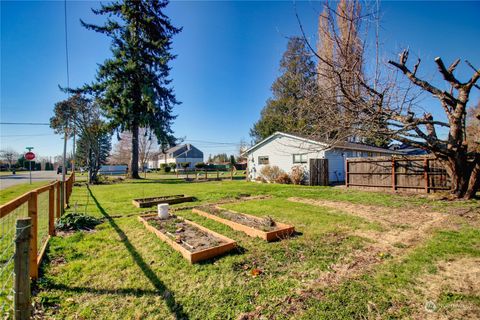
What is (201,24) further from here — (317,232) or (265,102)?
(265,102)

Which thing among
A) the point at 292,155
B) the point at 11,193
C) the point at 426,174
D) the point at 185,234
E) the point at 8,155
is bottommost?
the point at 185,234

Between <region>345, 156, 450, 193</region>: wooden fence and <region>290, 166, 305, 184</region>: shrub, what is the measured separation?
3.11 m

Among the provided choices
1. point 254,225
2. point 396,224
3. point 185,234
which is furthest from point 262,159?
point 185,234

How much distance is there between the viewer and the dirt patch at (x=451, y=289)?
7.29 feet

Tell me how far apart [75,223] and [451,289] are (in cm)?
695

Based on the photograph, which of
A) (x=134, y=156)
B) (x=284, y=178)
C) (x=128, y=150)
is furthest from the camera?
(x=128, y=150)

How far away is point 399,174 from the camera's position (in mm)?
11250

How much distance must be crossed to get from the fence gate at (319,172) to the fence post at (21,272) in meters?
14.7

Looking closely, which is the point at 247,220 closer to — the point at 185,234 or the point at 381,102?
the point at 185,234

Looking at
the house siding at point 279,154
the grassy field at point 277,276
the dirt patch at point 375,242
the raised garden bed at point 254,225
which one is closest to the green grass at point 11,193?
the grassy field at point 277,276

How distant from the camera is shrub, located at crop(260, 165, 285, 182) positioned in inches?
688

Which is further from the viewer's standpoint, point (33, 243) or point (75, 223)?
point (75, 223)

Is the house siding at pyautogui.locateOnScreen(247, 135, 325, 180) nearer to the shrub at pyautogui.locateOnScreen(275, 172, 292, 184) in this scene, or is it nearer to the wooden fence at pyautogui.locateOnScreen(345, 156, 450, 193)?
the shrub at pyautogui.locateOnScreen(275, 172, 292, 184)

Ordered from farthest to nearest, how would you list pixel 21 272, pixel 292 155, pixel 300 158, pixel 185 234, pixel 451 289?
1. pixel 292 155
2. pixel 300 158
3. pixel 185 234
4. pixel 451 289
5. pixel 21 272
